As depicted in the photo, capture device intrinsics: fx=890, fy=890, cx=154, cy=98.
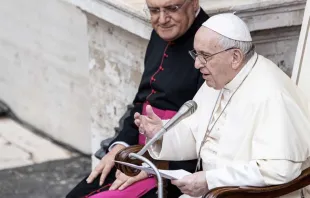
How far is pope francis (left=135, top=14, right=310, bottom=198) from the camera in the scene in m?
3.48

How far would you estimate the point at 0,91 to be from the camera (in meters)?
7.14

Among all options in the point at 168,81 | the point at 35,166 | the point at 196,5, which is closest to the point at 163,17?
the point at 196,5

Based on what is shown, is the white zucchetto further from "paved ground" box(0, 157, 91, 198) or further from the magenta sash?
"paved ground" box(0, 157, 91, 198)

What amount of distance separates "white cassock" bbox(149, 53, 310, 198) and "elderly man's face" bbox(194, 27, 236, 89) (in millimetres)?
49

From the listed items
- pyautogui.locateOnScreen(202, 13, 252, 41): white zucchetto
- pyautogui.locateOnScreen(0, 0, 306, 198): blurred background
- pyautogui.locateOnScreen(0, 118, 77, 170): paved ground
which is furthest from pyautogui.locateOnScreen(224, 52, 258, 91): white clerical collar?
pyautogui.locateOnScreen(0, 118, 77, 170): paved ground

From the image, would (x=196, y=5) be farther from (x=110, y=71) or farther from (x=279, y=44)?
(x=110, y=71)

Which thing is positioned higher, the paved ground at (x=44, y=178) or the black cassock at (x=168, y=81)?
the black cassock at (x=168, y=81)

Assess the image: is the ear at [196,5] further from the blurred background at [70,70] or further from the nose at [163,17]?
the blurred background at [70,70]

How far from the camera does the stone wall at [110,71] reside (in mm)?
4938

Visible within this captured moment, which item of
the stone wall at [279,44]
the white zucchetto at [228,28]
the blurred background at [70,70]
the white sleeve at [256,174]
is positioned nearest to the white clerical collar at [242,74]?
the white zucchetto at [228,28]

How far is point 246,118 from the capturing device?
11.8 ft

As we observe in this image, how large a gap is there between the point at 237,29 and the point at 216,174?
1.92 feet

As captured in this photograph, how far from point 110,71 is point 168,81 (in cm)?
104

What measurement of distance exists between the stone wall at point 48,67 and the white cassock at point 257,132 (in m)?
2.40
